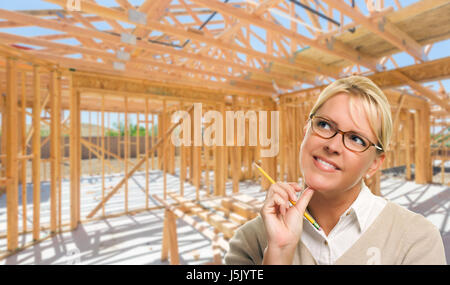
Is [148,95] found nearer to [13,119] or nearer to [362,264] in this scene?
[13,119]

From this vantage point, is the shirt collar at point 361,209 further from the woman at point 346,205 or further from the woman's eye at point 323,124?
the woman's eye at point 323,124

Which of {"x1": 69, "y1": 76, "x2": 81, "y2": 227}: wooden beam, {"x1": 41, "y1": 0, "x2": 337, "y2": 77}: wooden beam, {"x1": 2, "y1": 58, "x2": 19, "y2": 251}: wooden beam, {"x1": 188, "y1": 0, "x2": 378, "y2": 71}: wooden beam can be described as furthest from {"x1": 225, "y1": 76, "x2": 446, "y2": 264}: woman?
{"x1": 69, "y1": 76, "x2": 81, "y2": 227}: wooden beam

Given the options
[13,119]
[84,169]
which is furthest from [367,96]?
[84,169]

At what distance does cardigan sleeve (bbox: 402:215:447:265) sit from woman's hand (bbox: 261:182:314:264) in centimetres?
39

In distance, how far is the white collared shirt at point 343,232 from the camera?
30.5 inches

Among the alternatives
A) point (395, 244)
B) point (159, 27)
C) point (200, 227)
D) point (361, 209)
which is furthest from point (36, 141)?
point (395, 244)

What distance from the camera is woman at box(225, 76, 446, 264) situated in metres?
0.70

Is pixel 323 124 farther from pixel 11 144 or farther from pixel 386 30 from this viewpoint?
pixel 11 144

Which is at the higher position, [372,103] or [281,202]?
[372,103]

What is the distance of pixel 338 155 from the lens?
71 cm

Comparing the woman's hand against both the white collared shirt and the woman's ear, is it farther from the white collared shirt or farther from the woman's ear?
the woman's ear

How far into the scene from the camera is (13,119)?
3359mm

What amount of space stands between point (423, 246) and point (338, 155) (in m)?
0.43

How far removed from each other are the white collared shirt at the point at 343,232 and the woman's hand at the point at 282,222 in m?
0.17
